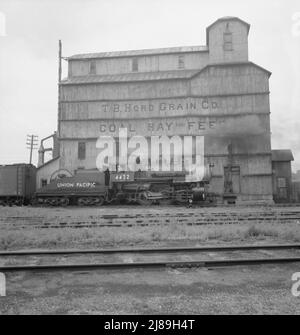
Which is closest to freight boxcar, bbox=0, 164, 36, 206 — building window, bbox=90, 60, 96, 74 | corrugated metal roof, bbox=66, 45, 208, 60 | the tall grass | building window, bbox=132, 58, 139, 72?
the tall grass

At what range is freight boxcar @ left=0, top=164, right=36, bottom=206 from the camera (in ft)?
74.2

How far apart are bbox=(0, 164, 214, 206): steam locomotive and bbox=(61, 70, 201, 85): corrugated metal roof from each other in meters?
13.8

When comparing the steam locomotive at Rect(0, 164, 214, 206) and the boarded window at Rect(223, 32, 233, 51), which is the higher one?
the boarded window at Rect(223, 32, 233, 51)

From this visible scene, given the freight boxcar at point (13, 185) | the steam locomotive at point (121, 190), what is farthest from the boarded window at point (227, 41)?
the freight boxcar at point (13, 185)

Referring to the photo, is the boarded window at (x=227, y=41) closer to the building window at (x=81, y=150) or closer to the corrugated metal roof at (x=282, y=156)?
the corrugated metal roof at (x=282, y=156)

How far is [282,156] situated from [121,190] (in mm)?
17470

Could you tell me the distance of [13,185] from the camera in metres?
22.7

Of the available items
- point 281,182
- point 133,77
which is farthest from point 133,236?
point 133,77

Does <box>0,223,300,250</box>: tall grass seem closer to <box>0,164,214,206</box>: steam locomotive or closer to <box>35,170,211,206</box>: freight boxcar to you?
<box>0,164,214,206</box>: steam locomotive

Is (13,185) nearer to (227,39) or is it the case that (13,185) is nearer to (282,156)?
(282,156)

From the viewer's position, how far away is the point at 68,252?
6.50 metres

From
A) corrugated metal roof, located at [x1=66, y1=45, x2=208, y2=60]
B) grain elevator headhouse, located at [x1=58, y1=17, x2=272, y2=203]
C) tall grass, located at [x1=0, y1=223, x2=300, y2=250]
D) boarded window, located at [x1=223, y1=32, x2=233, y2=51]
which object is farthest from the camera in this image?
Answer: corrugated metal roof, located at [x1=66, y1=45, x2=208, y2=60]

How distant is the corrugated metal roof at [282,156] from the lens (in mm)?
29016
